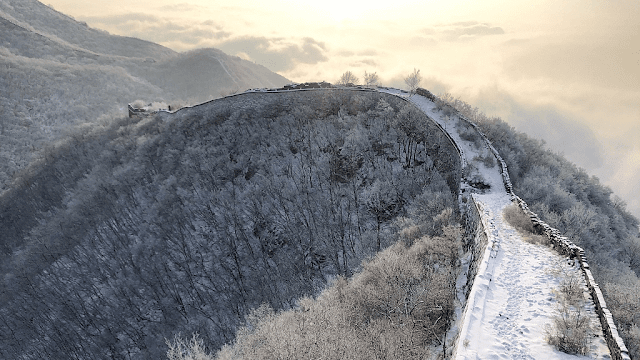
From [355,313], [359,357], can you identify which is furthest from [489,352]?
[355,313]

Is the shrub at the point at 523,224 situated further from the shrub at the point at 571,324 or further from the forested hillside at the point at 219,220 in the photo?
the forested hillside at the point at 219,220

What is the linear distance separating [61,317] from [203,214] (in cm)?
2441

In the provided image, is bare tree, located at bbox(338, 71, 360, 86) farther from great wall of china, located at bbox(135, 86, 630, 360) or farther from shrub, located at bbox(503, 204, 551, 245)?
shrub, located at bbox(503, 204, 551, 245)

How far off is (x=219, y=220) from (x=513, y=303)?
1457 inches

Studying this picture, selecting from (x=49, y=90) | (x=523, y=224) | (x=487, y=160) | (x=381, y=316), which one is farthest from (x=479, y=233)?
(x=49, y=90)

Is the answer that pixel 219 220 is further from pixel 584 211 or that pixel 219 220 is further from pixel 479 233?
pixel 584 211

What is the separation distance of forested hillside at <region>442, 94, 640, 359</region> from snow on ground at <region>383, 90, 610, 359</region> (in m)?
4.07

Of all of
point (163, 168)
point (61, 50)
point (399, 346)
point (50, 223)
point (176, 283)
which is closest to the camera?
point (399, 346)

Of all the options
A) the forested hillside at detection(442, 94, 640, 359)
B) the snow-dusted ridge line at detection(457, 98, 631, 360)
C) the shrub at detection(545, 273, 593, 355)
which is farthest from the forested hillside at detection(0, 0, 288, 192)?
the shrub at detection(545, 273, 593, 355)

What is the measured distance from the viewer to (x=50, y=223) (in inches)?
2169

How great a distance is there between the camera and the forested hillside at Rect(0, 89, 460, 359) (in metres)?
37.1

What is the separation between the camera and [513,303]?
13.4m

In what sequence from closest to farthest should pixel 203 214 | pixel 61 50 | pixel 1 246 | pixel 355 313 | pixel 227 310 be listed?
pixel 355 313
pixel 227 310
pixel 203 214
pixel 1 246
pixel 61 50

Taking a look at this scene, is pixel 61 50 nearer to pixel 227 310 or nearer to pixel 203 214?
pixel 203 214
